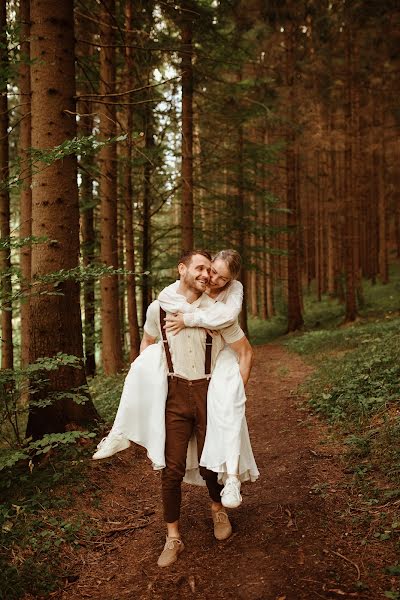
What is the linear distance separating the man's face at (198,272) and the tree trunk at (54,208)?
2275 millimetres

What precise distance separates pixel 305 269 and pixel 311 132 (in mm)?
18993

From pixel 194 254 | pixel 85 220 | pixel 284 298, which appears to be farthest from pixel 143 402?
pixel 284 298

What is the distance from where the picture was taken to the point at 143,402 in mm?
4074

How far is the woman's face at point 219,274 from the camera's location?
12.9ft

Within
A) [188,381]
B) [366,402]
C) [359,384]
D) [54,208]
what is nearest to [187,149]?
[54,208]

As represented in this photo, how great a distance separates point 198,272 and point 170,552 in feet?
7.59

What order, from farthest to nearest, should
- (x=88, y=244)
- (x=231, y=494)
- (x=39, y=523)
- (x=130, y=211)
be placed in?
(x=88, y=244)
(x=130, y=211)
(x=39, y=523)
(x=231, y=494)

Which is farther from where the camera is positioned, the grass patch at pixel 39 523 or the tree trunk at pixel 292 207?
the tree trunk at pixel 292 207

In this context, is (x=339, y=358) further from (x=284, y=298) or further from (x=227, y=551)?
(x=284, y=298)

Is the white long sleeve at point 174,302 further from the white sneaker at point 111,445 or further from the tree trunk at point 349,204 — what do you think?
the tree trunk at point 349,204

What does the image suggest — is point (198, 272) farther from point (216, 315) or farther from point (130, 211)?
point (130, 211)

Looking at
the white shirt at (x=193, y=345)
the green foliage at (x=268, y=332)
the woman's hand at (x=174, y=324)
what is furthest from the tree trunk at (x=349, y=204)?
the woman's hand at (x=174, y=324)

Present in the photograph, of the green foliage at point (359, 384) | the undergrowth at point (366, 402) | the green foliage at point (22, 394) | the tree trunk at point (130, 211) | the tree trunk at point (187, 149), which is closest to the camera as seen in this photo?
the green foliage at point (22, 394)

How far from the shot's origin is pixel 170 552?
3846mm
